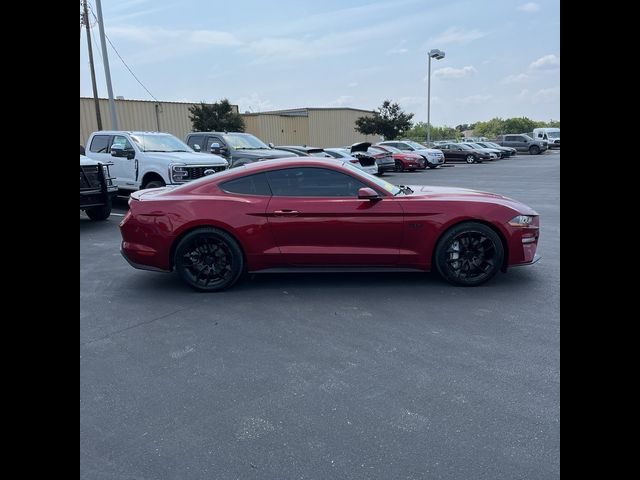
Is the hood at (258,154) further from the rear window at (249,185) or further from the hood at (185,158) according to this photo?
the rear window at (249,185)

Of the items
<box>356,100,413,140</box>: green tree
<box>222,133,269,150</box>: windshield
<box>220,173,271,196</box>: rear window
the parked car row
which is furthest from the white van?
<box>220,173,271,196</box>: rear window

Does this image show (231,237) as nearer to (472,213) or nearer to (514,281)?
(472,213)

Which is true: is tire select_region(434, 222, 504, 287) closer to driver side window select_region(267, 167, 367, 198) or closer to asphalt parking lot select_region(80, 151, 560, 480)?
asphalt parking lot select_region(80, 151, 560, 480)

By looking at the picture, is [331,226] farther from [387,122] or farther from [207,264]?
[387,122]

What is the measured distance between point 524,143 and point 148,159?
135ft

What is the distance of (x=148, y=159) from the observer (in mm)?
11453

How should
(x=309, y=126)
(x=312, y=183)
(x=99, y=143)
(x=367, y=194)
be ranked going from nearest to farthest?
(x=367, y=194) → (x=312, y=183) → (x=99, y=143) → (x=309, y=126)

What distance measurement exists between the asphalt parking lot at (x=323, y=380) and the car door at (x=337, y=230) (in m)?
0.37

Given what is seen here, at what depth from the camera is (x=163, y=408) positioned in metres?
3.27

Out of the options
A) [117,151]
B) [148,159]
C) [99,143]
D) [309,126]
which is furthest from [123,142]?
[309,126]

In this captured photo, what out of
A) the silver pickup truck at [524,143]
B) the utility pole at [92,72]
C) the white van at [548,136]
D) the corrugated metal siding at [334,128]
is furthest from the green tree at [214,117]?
the white van at [548,136]

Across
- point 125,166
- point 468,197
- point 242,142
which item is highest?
point 242,142
